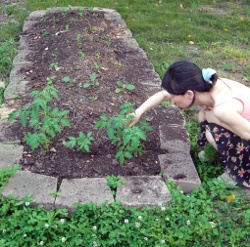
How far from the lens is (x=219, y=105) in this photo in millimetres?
2799

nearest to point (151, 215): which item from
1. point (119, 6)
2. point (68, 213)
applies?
point (68, 213)

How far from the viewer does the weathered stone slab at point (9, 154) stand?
311 centimetres

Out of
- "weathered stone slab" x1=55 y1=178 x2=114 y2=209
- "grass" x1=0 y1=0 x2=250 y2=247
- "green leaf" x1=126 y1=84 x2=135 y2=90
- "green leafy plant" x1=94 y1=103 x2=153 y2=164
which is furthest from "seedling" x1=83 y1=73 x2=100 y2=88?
"weathered stone slab" x1=55 y1=178 x2=114 y2=209

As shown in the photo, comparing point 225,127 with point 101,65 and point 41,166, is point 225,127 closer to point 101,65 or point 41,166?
point 41,166

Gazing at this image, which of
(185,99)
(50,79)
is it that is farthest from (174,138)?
(50,79)

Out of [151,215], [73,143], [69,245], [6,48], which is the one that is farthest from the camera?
[6,48]

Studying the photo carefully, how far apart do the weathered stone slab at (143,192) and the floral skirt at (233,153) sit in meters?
0.50

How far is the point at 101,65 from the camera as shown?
424cm

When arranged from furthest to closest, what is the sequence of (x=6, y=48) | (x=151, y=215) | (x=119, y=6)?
(x=119, y=6) → (x=6, y=48) → (x=151, y=215)

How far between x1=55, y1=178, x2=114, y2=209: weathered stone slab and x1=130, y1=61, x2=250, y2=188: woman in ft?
1.73

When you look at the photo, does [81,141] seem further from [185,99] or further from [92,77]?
[92,77]

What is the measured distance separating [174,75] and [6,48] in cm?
289

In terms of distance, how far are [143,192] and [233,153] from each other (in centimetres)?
72

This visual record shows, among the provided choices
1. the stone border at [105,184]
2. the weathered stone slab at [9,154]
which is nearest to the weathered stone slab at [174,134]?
the stone border at [105,184]
